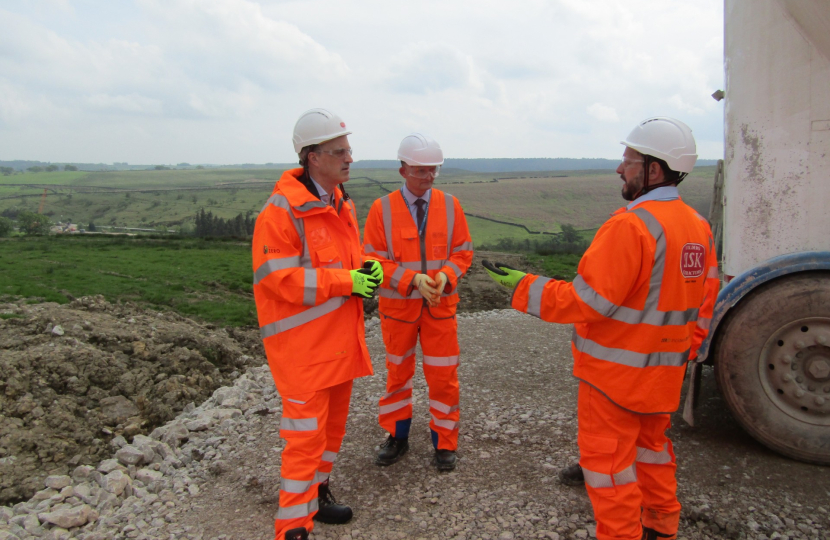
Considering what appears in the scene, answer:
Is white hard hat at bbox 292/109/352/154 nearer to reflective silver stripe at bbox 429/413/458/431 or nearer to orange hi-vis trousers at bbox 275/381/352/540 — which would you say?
orange hi-vis trousers at bbox 275/381/352/540

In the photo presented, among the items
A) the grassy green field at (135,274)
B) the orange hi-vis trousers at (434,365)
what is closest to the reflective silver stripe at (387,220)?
the orange hi-vis trousers at (434,365)

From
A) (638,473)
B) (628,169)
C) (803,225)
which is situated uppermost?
(628,169)

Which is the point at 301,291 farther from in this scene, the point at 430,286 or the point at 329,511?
the point at 329,511

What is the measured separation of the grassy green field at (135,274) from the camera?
8797mm

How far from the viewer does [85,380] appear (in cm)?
541

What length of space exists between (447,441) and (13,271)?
29.9 feet

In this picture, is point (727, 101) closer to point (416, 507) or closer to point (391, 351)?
point (391, 351)

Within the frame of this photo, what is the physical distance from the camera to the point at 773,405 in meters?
3.74

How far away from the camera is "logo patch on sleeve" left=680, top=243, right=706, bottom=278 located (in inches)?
101

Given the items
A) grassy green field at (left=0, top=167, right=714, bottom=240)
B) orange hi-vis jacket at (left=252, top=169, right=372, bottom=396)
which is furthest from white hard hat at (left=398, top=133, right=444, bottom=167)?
grassy green field at (left=0, top=167, right=714, bottom=240)

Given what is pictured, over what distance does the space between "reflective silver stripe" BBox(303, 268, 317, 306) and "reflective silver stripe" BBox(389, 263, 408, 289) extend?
112cm

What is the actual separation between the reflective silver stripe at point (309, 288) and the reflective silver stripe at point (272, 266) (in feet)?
0.34

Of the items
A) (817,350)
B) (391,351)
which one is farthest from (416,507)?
(817,350)

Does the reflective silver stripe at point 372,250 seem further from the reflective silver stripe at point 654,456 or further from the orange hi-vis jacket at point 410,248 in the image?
the reflective silver stripe at point 654,456
